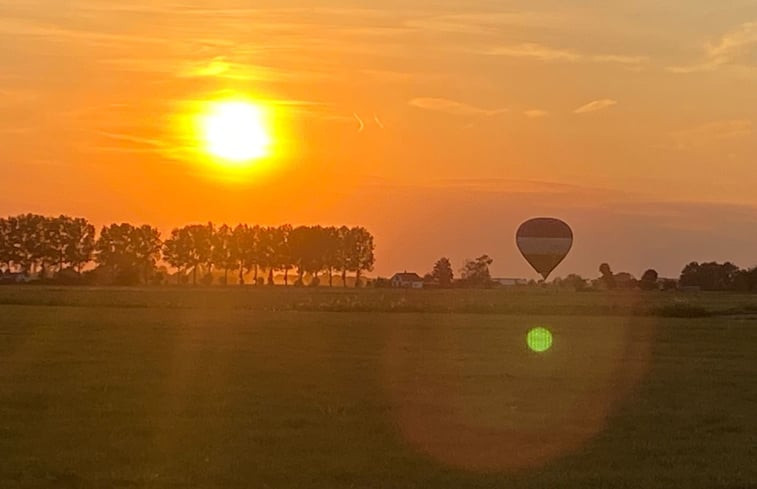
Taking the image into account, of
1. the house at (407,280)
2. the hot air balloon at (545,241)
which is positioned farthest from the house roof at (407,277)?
the hot air balloon at (545,241)

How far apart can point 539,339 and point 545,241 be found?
3945cm

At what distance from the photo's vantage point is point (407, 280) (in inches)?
7436

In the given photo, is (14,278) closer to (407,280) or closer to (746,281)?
(407,280)

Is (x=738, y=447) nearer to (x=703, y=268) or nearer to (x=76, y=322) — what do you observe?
(x=76, y=322)

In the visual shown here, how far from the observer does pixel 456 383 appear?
968 inches

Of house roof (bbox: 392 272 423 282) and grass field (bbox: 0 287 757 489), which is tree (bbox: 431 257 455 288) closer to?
house roof (bbox: 392 272 423 282)

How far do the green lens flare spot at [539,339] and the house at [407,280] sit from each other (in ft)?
418

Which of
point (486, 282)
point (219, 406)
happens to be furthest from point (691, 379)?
point (486, 282)

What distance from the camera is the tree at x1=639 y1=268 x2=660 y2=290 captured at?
16200 centimetres

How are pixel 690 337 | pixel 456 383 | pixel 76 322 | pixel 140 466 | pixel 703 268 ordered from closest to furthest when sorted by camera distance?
pixel 140 466 → pixel 456 383 → pixel 690 337 → pixel 76 322 → pixel 703 268

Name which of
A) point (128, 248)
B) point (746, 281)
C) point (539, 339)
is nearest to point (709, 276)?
point (746, 281)

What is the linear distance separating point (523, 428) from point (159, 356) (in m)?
14.1

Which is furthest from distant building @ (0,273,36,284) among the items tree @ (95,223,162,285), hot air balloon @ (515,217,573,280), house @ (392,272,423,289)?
hot air balloon @ (515,217,573,280)

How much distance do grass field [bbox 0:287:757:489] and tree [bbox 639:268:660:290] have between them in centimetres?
12430
